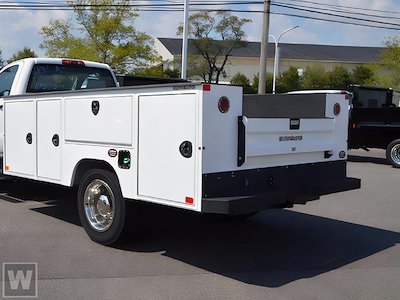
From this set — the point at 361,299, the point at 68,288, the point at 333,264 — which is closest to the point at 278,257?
the point at 333,264

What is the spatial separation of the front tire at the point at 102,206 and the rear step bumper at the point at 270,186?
1.21 m

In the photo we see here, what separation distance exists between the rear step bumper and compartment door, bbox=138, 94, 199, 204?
24cm

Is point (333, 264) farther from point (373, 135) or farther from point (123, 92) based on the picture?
point (373, 135)

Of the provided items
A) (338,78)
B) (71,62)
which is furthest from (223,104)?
(338,78)

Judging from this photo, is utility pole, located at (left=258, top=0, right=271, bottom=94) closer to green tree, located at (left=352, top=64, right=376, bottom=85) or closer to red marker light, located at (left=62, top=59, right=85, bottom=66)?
red marker light, located at (left=62, top=59, right=85, bottom=66)

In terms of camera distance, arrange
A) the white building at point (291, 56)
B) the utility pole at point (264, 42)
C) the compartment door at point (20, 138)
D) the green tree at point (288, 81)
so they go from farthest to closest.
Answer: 1. the white building at point (291, 56)
2. the green tree at point (288, 81)
3. the utility pole at point (264, 42)
4. the compartment door at point (20, 138)

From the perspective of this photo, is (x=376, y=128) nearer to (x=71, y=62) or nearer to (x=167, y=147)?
(x=71, y=62)

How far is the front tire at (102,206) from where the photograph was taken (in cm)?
523

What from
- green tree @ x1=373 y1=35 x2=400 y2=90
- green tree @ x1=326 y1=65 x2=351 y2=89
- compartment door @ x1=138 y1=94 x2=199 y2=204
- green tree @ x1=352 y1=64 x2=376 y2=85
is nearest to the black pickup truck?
compartment door @ x1=138 y1=94 x2=199 y2=204

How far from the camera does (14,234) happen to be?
6051 millimetres

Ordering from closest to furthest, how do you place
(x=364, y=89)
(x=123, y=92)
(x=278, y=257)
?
(x=123, y=92), (x=278, y=257), (x=364, y=89)

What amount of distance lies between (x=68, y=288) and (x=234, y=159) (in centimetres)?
192

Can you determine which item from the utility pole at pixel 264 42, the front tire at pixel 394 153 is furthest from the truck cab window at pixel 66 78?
the utility pole at pixel 264 42

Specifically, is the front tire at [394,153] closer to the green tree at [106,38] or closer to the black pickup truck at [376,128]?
the black pickup truck at [376,128]
